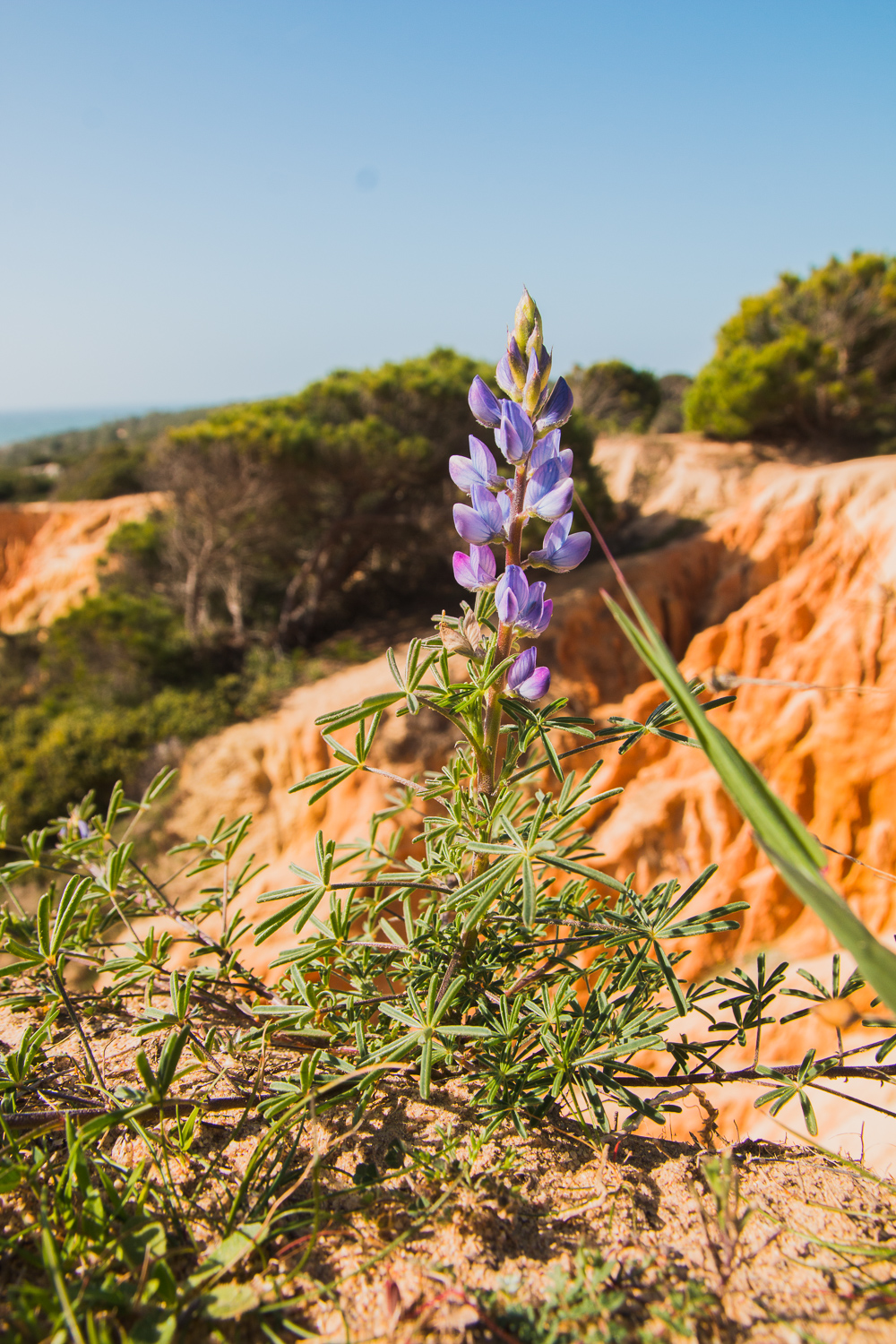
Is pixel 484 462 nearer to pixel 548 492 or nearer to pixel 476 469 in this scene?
pixel 476 469

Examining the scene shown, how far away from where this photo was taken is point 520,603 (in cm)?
131

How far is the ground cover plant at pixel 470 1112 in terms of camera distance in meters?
1.11

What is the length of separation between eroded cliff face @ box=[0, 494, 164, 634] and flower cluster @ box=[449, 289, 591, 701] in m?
21.2

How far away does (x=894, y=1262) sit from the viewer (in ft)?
4.00

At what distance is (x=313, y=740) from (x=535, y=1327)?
899 cm

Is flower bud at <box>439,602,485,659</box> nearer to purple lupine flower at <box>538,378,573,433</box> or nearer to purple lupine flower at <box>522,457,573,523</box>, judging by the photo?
purple lupine flower at <box>522,457,573,523</box>

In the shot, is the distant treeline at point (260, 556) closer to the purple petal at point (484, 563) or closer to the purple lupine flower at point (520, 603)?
the purple petal at point (484, 563)

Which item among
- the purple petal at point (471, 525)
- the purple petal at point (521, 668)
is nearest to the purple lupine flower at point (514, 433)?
the purple petal at point (471, 525)

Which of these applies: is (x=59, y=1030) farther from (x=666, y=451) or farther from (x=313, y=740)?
(x=666, y=451)

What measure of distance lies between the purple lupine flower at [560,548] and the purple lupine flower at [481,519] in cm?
10

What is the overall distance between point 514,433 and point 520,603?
344 millimetres

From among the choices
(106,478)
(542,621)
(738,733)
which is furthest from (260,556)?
(106,478)

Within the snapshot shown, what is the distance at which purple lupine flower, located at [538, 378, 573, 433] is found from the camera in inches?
55.5

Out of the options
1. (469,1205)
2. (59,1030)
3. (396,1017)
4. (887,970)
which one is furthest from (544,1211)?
(59,1030)
